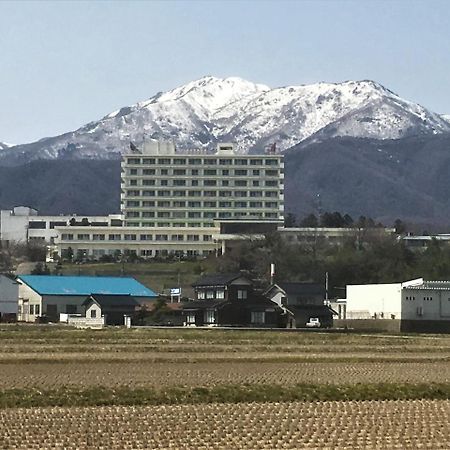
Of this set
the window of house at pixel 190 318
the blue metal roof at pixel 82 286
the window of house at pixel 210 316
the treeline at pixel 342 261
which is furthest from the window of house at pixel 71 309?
the treeline at pixel 342 261

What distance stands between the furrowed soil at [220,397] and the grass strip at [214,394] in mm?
21

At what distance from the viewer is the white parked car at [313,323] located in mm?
70500

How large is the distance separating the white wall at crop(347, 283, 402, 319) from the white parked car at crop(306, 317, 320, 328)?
127 inches

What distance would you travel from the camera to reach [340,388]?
27031mm

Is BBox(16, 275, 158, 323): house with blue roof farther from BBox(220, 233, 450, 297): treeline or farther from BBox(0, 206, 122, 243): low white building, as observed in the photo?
BBox(0, 206, 122, 243): low white building

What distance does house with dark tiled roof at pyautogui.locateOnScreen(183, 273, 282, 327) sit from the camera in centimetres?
7219

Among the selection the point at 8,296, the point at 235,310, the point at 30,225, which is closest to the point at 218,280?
the point at 235,310

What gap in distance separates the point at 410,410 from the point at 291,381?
6.21 metres

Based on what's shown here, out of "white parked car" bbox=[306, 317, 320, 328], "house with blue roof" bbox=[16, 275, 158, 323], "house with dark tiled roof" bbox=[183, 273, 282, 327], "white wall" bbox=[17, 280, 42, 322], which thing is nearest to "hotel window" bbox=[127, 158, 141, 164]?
A: "house with blue roof" bbox=[16, 275, 158, 323]

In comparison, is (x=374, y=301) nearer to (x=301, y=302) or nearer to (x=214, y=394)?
(x=301, y=302)

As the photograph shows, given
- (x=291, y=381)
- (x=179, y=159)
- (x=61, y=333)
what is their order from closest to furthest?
1. (x=291, y=381)
2. (x=61, y=333)
3. (x=179, y=159)

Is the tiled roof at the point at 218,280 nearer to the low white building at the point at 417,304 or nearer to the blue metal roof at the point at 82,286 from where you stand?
the blue metal roof at the point at 82,286

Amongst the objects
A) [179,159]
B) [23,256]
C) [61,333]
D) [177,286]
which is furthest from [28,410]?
[179,159]

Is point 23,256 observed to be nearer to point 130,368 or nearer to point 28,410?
point 130,368
